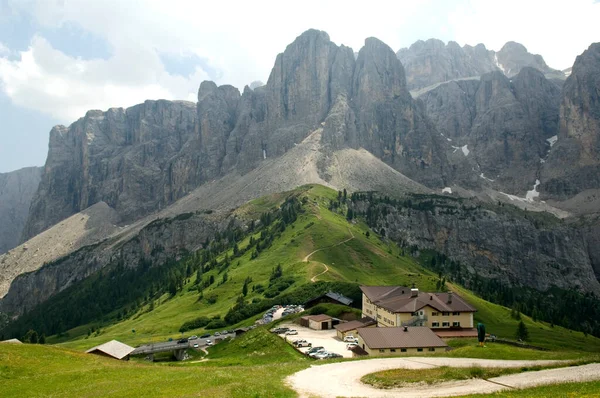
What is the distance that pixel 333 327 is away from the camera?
8469 centimetres

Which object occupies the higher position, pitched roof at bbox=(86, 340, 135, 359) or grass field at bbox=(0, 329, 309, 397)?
grass field at bbox=(0, 329, 309, 397)

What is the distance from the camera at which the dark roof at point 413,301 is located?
76894 millimetres

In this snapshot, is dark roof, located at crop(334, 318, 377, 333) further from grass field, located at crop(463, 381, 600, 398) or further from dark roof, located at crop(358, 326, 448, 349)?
grass field, located at crop(463, 381, 600, 398)

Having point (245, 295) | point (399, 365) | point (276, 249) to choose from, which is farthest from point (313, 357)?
point (276, 249)

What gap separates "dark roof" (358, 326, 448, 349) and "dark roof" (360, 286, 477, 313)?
17.6 metres

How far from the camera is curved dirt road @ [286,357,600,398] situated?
28875mm

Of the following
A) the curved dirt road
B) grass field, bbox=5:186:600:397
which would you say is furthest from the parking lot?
the curved dirt road

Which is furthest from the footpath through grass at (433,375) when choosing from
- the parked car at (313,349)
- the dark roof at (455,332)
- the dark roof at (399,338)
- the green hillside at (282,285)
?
the green hillside at (282,285)

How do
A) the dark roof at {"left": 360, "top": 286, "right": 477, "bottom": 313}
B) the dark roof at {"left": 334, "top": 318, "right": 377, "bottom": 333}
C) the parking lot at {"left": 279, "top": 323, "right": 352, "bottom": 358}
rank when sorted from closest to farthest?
1. the parking lot at {"left": 279, "top": 323, "right": 352, "bottom": 358}
2. the dark roof at {"left": 334, "top": 318, "right": 377, "bottom": 333}
3. the dark roof at {"left": 360, "top": 286, "right": 477, "bottom": 313}

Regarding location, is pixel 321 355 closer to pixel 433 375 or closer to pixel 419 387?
pixel 433 375

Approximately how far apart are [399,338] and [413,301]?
890 inches

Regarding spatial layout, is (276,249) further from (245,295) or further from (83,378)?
(83,378)

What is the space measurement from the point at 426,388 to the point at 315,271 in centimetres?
10681

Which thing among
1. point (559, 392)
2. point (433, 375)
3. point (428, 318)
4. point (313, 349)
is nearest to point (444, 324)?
point (428, 318)
